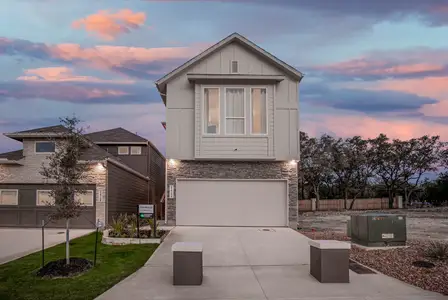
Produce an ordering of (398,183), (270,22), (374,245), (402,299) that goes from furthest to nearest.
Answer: (398,183) < (270,22) < (374,245) < (402,299)

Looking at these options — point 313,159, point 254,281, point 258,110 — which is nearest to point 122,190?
point 258,110

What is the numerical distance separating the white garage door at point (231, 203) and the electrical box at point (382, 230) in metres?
6.34

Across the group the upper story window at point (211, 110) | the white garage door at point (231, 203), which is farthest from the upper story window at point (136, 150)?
the upper story window at point (211, 110)

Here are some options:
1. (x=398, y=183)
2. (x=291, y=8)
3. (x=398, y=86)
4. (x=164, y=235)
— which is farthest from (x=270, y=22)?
(x=398, y=183)

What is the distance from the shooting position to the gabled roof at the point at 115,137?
78.8ft

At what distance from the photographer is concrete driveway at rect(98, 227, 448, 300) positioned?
23.0 feet

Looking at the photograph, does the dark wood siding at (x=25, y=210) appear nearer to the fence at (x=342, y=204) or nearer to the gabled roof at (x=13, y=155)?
the gabled roof at (x=13, y=155)

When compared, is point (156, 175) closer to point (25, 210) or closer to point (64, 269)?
point (25, 210)

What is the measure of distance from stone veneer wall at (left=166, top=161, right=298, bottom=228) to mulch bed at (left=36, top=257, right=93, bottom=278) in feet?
27.7

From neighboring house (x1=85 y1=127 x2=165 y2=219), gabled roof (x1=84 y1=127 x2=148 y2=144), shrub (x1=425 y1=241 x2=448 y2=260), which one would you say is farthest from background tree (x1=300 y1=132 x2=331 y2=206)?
shrub (x1=425 y1=241 x2=448 y2=260)

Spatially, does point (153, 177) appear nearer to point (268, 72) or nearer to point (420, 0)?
point (268, 72)

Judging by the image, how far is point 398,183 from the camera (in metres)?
38.9

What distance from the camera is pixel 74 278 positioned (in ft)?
26.6

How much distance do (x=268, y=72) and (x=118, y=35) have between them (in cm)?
643
